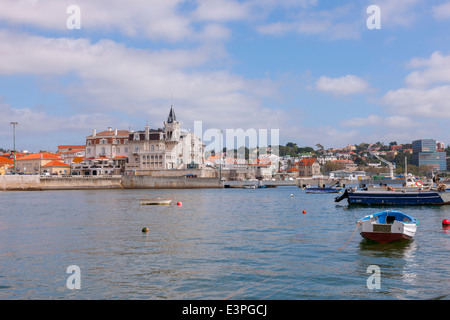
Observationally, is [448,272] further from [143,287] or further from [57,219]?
[57,219]

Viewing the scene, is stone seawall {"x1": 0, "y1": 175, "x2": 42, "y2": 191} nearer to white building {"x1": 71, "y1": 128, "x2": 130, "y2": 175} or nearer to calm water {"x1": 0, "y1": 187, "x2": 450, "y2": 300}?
white building {"x1": 71, "y1": 128, "x2": 130, "y2": 175}

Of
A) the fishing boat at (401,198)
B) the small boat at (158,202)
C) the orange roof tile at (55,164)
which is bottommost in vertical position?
the small boat at (158,202)

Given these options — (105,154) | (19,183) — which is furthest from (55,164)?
(19,183)

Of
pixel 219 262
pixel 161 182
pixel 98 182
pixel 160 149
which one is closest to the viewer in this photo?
pixel 219 262

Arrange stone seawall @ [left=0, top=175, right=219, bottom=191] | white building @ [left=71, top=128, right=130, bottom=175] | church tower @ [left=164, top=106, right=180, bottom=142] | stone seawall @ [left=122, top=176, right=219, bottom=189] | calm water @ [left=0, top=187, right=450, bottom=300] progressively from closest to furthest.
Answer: calm water @ [left=0, top=187, right=450, bottom=300]
stone seawall @ [left=0, top=175, right=219, bottom=191]
stone seawall @ [left=122, top=176, right=219, bottom=189]
church tower @ [left=164, top=106, right=180, bottom=142]
white building @ [left=71, top=128, right=130, bottom=175]

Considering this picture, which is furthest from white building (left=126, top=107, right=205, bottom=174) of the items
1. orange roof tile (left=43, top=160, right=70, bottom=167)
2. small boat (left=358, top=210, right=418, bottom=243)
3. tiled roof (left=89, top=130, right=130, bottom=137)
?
small boat (left=358, top=210, right=418, bottom=243)

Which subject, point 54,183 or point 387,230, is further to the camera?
point 54,183

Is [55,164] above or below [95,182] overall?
above

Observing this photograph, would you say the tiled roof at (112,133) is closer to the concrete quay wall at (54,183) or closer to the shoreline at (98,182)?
the shoreline at (98,182)

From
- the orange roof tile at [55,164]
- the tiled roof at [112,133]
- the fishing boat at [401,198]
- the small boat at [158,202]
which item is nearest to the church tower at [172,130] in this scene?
the tiled roof at [112,133]

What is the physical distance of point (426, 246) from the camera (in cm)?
1981

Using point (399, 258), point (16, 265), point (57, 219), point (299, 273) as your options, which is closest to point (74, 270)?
point (16, 265)

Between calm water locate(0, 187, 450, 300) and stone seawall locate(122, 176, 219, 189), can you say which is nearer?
calm water locate(0, 187, 450, 300)

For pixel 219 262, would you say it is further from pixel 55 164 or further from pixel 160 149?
pixel 55 164
